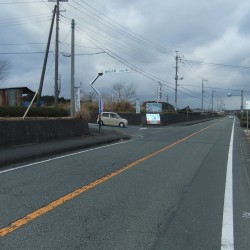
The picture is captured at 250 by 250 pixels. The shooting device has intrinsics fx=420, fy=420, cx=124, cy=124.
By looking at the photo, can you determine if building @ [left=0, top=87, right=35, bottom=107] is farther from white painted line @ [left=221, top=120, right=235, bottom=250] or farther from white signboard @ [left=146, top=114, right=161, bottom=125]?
white signboard @ [left=146, top=114, right=161, bottom=125]

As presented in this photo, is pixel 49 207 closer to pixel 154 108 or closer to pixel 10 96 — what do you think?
pixel 10 96

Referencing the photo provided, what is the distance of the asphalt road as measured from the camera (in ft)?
19.0

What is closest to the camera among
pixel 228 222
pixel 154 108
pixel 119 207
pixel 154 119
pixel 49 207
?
pixel 228 222

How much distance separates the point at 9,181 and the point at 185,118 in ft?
235

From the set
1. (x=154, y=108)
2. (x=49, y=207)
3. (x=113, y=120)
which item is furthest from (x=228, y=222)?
(x=154, y=108)

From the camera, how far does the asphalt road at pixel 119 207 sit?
5.80 meters

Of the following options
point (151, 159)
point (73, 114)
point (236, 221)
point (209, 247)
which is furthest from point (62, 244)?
point (73, 114)

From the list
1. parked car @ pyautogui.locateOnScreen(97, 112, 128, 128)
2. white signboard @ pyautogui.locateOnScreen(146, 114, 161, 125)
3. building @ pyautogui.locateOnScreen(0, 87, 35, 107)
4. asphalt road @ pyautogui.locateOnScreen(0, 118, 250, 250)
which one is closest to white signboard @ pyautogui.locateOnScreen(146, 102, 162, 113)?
white signboard @ pyautogui.locateOnScreen(146, 114, 161, 125)

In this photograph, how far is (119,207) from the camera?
7695 millimetres

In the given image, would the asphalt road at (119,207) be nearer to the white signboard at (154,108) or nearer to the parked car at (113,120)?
the parked car at (113,120)

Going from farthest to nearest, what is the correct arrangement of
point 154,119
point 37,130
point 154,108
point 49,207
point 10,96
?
point 154,108
point 154,119
point 10,96
point 37,130
point 49,207

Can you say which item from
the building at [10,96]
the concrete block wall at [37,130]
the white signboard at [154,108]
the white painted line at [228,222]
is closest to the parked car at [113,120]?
the white signboard at [154,108]

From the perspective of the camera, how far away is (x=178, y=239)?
589 centimetres

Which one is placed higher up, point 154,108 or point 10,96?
point 10,96
